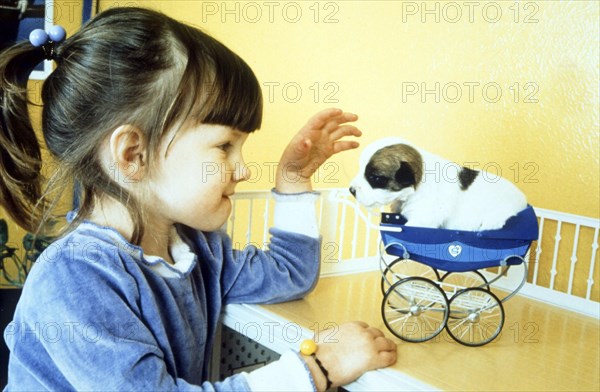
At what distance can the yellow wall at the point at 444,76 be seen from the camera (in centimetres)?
95

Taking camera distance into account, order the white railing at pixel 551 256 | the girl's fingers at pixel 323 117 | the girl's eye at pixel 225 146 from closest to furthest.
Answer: the girl's eye at pixel 225 146, the girl's fingers at pixel 323 117, the white railing at pixel 551 256

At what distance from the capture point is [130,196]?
2.11 ft

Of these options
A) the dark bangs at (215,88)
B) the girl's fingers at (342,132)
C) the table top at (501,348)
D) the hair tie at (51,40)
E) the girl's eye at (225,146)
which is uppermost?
the hair tie at (51,40)

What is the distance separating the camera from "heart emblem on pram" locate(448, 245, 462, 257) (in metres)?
0.70

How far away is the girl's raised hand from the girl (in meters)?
0.14

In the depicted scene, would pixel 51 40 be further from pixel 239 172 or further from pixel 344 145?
pixel 344 145

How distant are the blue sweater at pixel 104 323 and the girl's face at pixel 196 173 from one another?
0.06 meters

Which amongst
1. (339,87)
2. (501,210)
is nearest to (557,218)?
(501,210)

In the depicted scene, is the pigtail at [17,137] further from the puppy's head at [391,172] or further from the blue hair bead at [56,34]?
the puppy's head at [391,172]

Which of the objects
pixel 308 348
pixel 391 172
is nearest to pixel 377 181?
pixel 391 172

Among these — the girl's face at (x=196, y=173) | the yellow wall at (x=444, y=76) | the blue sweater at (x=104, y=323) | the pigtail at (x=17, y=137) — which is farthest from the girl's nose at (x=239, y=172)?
the yellow wall at (x=444, y=76)

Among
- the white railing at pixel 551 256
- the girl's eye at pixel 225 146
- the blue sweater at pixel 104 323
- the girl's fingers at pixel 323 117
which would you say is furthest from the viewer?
the white railing at pixel 551 256

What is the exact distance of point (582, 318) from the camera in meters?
0.87

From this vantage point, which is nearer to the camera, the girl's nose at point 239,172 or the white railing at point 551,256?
the girl's nose at point 239,172
